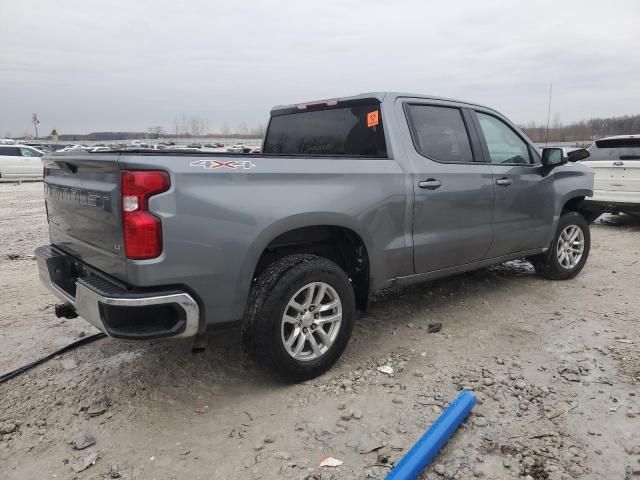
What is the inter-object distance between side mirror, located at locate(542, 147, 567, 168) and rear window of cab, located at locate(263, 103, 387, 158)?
2104mm

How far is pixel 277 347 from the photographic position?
3.00 m

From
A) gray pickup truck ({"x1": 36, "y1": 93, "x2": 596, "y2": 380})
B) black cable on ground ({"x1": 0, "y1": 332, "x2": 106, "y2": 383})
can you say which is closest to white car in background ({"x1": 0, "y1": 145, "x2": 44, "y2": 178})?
gray pickup truck ({"x1": 36, "y1": 93, "x2": 596, "y2": 380})

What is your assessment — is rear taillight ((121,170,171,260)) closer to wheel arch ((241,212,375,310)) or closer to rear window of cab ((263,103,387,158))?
wheel arch ((241,212,375,310))

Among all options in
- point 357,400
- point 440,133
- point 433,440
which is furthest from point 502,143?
point 433,440

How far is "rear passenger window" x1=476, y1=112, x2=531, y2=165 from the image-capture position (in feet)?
15.0

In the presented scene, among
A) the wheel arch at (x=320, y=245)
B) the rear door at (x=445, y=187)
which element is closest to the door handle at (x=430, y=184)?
the rear door at (x=445, y=187)

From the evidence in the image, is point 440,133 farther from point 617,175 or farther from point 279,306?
point 617,175

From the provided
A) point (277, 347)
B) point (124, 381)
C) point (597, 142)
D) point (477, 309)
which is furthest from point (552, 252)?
point (597, 142)

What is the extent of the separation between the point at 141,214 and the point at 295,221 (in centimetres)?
92

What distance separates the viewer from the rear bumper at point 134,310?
2.55m

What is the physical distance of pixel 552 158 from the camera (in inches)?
193

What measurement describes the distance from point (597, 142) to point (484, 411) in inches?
339

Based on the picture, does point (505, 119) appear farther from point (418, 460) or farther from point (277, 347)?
point (418, 460)

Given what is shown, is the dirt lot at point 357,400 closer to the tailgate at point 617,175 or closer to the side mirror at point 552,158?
the side mirror at point 552,158
